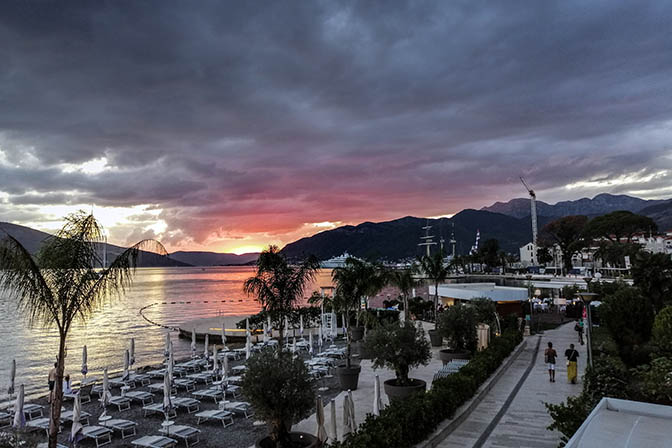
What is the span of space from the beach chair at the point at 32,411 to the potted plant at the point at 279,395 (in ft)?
33.6

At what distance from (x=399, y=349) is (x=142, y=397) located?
9.85 metres

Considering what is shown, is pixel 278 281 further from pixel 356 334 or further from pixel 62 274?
pixel 356 334

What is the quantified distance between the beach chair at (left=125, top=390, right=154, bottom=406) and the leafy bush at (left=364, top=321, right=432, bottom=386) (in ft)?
29.0

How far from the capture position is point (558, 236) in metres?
98.5

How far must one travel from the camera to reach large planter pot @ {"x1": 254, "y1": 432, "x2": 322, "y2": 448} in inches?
354

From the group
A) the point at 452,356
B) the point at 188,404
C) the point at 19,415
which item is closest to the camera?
the point at 19,415

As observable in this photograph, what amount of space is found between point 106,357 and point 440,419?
3071cm

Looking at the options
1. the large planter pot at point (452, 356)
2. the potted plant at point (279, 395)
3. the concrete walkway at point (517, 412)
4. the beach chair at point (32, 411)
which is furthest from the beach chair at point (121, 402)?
the large planter pot at point (452, 356)

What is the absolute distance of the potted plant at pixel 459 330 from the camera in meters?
20.2

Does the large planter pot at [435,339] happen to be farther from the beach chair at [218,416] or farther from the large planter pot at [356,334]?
the beach chair at [218,416]

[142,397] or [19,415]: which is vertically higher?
[19,415]

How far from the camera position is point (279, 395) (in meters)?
8.87

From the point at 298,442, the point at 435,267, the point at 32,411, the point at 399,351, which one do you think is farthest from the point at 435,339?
the point at 32,411

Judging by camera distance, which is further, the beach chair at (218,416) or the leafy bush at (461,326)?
the leafy bush at (461,326)
